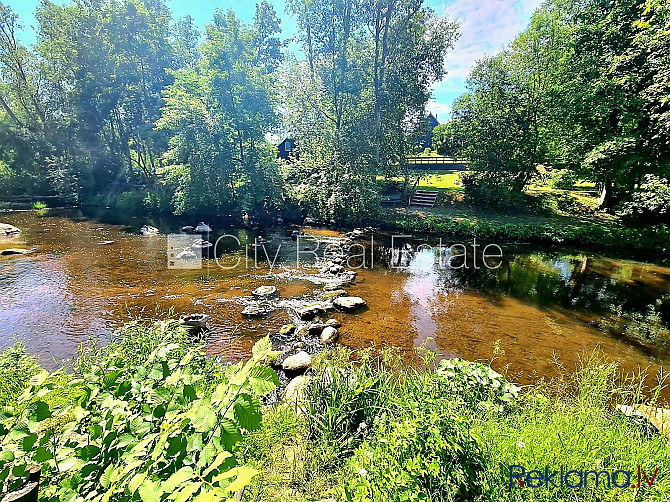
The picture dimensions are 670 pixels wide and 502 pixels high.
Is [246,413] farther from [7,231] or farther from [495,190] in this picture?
[7,231]

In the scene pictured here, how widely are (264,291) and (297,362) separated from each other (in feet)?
11.8

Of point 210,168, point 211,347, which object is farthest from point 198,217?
point 211,347

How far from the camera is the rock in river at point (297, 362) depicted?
5.60 metres

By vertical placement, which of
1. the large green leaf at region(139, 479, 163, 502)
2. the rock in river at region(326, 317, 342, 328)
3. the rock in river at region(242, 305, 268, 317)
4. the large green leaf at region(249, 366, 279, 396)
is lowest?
the rock in river at region(326, 317, 342, 328)

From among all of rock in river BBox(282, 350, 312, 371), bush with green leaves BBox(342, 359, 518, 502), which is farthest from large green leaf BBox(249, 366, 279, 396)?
rock in river BBox(282, 350, 312, 371)

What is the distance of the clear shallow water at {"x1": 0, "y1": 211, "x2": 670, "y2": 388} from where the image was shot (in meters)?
6.59

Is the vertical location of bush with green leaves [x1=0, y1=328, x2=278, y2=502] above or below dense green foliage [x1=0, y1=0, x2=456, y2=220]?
below

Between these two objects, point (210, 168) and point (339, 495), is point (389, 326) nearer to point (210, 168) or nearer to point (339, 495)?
point (339, 495)

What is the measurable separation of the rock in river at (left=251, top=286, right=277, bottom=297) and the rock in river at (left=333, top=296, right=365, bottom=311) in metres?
1.82

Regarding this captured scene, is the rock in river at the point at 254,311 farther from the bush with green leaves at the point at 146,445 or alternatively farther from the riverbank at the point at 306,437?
the bush with green leaves at the point at 146,445

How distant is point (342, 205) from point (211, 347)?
1239 centimetres

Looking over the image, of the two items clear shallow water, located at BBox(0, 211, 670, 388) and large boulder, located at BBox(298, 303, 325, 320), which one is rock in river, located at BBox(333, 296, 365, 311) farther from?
large boulder, located at BBox(298, 303, 325, 320)

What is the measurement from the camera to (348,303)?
8.20 metres

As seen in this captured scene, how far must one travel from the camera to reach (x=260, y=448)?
10.1ft
